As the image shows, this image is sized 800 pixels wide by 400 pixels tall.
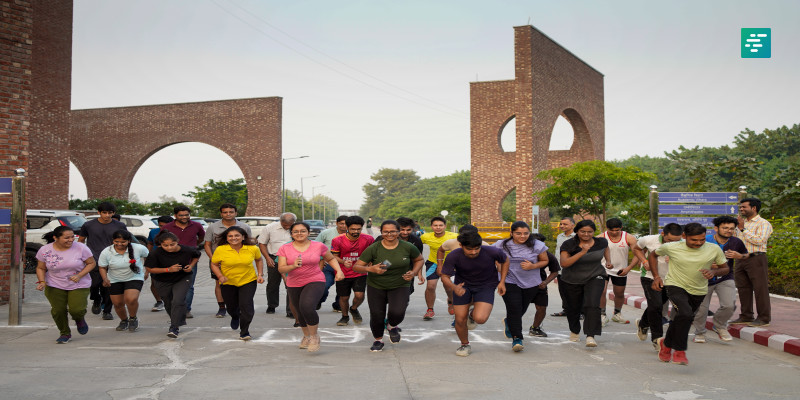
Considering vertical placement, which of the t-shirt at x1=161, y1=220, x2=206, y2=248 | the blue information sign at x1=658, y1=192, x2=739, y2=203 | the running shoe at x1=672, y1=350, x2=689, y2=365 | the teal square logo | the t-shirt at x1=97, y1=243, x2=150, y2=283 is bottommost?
the running shoe at x1=672, y1=350, x2=689, y2=365

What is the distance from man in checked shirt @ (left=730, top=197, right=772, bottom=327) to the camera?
9055mm

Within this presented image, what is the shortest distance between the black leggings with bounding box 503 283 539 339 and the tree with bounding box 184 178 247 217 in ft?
133

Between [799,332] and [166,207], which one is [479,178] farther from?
[799,332]

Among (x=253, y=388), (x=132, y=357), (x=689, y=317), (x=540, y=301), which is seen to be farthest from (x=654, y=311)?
(x=132, y=357)

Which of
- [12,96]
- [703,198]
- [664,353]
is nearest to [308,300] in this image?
[664,353]

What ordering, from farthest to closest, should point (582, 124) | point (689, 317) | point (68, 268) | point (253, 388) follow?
point (582, 124), point (68, 268), point (689, 317), point (253, 388)

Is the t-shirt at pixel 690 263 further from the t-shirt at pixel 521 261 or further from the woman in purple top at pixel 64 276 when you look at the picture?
the woman in purple top at pixel 64 276

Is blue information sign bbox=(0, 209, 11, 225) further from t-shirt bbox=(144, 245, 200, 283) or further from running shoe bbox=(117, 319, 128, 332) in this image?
t-shirt bbox=(144, 245, 200, 283)

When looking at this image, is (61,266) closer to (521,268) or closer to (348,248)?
(348,248)

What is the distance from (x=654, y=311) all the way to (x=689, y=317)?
2.78 feet

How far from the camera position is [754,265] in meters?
9.15

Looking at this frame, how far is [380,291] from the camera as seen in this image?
7734 mm

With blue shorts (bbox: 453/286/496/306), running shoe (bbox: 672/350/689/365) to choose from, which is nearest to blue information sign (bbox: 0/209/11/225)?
blue shorts (bbox: 453/286/496/306)

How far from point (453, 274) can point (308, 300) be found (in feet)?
5.35
